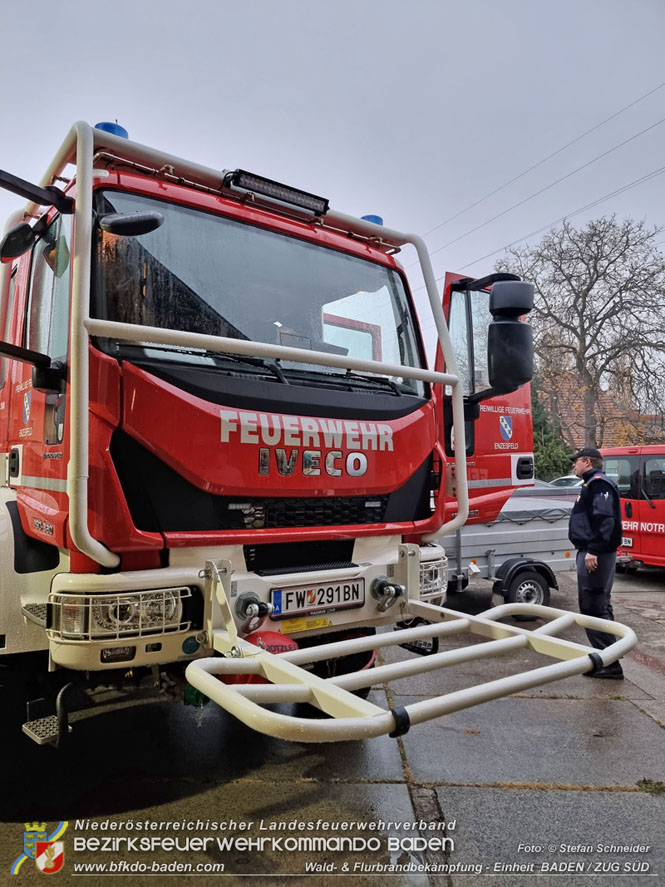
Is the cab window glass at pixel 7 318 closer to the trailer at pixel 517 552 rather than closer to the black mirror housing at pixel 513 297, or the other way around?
the black mirror housing at pixel 513 297

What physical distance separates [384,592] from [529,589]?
157 inches

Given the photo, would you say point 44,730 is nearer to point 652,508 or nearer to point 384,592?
point 384,592

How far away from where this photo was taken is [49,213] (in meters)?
3.11

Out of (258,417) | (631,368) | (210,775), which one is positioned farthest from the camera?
(631,368)

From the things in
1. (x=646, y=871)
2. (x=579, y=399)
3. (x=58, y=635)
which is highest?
(x=579, y=399)

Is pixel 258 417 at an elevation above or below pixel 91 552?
above

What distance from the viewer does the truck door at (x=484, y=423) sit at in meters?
5.17

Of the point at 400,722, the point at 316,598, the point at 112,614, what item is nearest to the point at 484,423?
the point at 316,598

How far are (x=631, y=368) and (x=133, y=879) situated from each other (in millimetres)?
25509

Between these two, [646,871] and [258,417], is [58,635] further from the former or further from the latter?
[646,871]

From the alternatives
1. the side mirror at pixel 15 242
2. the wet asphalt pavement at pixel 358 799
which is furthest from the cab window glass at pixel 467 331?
the side mirror at pixel 15 242

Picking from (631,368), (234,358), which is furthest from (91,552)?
(631,368)

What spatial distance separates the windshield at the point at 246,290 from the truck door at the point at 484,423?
1346mm

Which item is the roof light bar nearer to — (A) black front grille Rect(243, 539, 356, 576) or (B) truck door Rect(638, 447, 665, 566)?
(A) black front grille Rect(243, 539, 356, 576)
